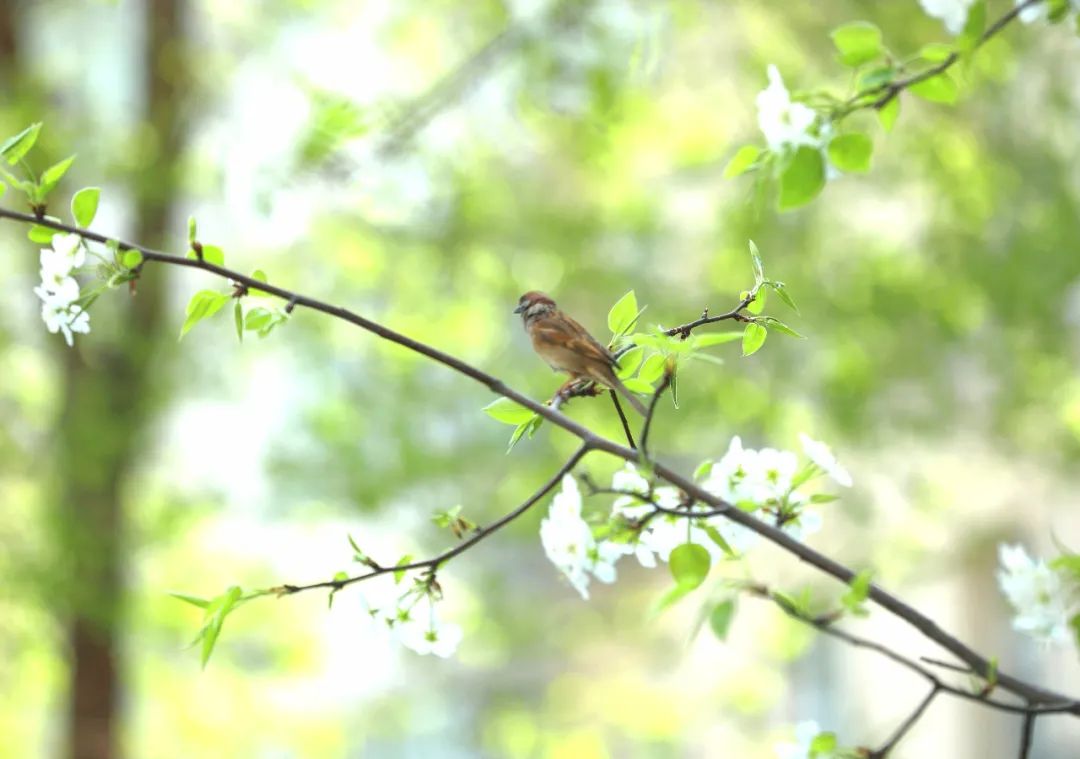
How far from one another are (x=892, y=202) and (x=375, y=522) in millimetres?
1371

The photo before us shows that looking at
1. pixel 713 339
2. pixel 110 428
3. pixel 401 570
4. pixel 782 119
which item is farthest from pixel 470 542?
pixel 110 428

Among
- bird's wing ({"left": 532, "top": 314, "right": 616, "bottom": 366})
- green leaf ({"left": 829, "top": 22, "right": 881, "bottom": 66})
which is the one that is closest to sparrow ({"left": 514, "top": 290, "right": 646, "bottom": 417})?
bird's wing ({"left": 532, "top": 314, "right": 616, "bottom": 366})

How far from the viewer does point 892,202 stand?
2723mm

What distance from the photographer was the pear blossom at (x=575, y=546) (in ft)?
1.90

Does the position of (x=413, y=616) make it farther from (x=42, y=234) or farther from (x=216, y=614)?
(x=42, y=234)

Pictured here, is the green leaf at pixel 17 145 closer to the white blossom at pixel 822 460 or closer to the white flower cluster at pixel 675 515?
the white flower cluster at pixel 675 515

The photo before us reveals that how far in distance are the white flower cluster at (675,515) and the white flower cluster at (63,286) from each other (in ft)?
0.85

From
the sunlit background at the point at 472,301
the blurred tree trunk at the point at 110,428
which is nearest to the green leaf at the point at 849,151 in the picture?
the sunlit background at the point at 472,301

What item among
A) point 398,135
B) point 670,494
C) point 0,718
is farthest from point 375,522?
point 670,494

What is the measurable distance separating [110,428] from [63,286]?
208cm

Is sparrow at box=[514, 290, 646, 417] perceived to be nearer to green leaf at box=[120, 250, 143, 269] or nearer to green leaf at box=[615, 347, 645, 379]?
green leaf at box=[615, 347, 645, 379]

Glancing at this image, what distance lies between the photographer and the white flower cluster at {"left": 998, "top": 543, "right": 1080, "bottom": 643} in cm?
64

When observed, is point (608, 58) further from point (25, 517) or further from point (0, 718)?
point (0, 718)

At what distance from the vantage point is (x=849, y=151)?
595 millimetres
